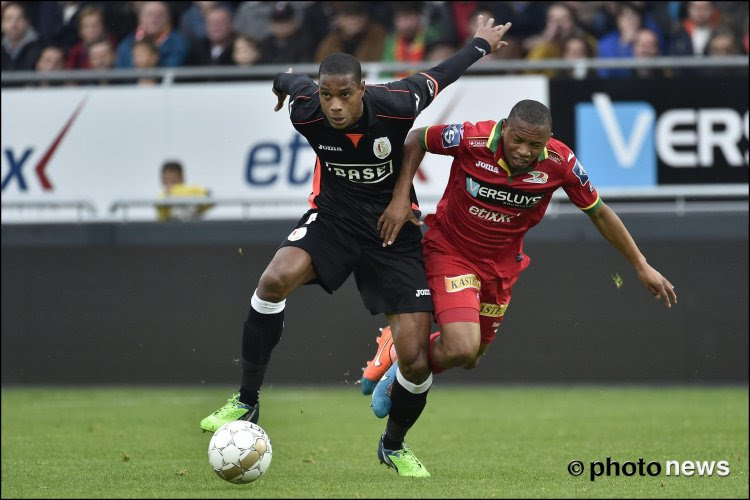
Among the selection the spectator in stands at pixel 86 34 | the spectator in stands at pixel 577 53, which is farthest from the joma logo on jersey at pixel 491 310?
the spectator in stands at pixel 86 34

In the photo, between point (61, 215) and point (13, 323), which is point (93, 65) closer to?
point (61, 215)

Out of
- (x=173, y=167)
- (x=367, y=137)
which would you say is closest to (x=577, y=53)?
(x=173, y=167)

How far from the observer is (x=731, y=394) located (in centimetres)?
1299

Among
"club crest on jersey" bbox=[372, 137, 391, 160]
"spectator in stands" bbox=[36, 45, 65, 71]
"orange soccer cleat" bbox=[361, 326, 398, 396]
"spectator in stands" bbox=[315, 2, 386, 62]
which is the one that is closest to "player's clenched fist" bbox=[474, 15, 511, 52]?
"club crest on jersey" bbox=[372, 137, 391, 160]

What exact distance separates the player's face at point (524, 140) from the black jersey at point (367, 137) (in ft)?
1.88

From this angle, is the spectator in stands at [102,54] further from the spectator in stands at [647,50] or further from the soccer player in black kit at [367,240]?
the soccer player in black kit at [367,240]

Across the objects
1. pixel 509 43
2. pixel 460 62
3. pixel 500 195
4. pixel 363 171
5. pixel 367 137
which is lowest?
pixel 509 43

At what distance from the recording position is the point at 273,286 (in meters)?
7.66

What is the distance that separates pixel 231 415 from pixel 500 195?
2.11m

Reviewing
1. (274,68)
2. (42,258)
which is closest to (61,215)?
(42,258)

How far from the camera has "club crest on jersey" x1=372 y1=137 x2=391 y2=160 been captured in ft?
25.3

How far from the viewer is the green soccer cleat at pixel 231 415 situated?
779cm

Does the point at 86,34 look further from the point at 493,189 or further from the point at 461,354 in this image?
the point at 461,354

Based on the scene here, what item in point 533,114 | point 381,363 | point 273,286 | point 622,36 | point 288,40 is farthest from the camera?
point 288,40
